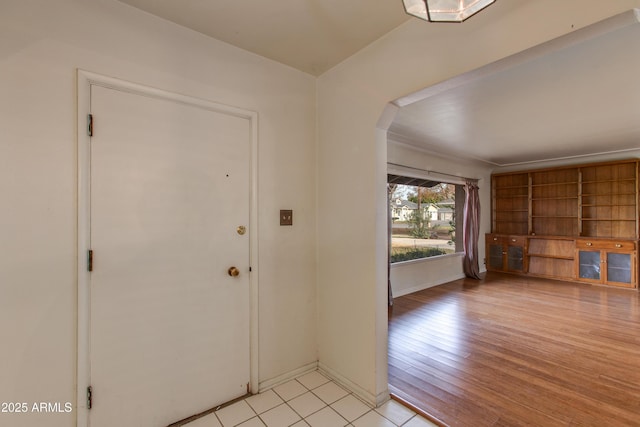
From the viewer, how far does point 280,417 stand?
1829mm

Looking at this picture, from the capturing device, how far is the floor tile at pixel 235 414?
5.87ft

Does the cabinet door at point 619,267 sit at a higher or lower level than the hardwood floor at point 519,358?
higher

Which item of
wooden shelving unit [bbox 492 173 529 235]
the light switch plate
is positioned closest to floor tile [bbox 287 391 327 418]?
the light switch plate

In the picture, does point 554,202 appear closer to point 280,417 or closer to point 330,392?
point 330,392

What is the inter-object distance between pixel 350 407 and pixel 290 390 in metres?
0.47

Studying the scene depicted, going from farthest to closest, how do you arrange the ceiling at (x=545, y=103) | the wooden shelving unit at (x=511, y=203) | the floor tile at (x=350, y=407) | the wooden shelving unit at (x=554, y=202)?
1. the wooden shelving unit at (x=511, y=203)
2. the wooden shelving unit at (x=554, y=202)
3. the floor tile at (x=350, y=407)
4. the ceiling at (x=545, y=103)

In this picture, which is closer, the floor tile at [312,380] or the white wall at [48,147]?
the white wall at [48,147]

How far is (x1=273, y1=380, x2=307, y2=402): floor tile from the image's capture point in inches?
80.9

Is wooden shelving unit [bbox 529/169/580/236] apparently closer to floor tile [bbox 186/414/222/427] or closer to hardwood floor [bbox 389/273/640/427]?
hardwood floor [bbox 389/273/640/427]

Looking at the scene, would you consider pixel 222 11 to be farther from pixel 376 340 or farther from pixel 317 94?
pixel 376 340

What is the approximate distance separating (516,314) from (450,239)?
2.30 m

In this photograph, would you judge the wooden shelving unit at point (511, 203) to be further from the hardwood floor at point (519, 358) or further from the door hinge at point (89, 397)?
the door hinge at point (89, 397)

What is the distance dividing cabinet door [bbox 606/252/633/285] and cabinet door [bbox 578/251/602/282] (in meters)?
0.14

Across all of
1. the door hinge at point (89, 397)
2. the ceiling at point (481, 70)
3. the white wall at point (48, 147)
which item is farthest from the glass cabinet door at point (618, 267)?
the door hinge at point (89, 397)
